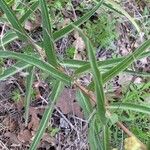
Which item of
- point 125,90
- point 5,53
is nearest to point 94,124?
point 5,53

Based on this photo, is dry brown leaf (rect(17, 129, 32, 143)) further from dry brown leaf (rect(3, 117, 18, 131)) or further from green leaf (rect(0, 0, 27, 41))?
green leaf (rect(0, 0, 27, 41))

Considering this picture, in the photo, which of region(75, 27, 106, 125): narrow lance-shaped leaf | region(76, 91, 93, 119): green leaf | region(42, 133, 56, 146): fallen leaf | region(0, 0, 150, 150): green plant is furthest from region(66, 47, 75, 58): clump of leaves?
region(75, 27, 106, 125): narrow lance-shaped leaf

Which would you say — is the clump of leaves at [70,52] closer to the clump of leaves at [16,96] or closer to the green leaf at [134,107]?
the clump of leaves at [16,96]

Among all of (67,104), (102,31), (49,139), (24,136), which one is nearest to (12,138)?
(24,136)

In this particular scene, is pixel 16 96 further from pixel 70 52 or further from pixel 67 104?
pixel 70 52

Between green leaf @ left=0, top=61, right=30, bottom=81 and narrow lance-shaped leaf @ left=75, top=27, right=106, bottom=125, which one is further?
green leaf @ left=0, top=61, right=30, bottom=81

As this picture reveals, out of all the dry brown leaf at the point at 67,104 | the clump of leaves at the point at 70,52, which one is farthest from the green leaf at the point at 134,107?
the clump of leaves at the point at 70,52

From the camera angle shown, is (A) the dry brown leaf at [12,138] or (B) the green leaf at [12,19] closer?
(B) the green leaf at [12,19]
